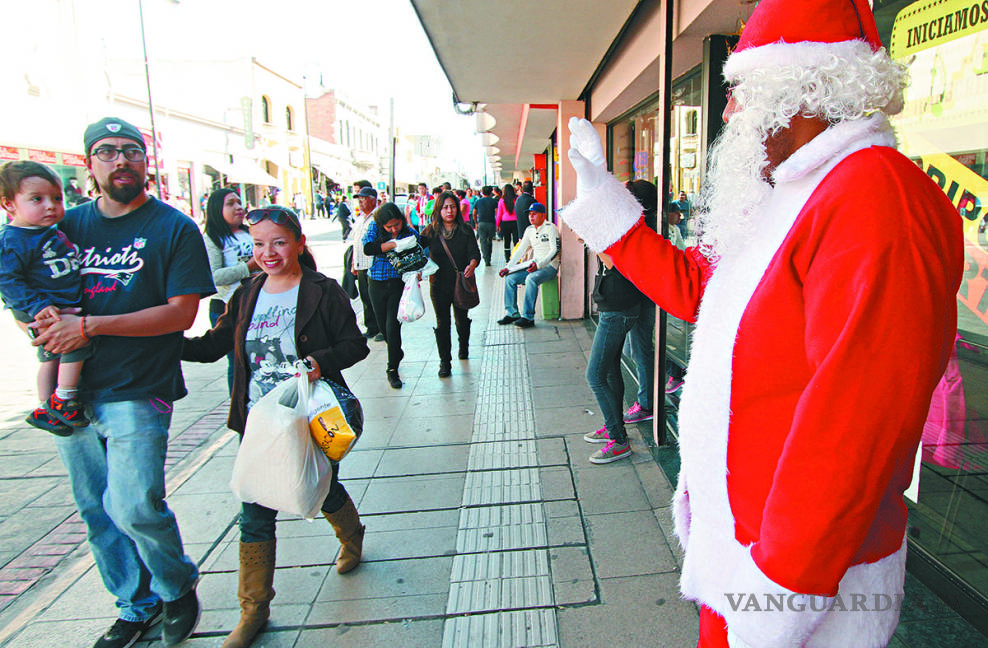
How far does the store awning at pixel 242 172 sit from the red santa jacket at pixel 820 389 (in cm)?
3375

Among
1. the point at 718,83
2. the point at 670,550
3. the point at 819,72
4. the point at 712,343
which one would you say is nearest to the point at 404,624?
the point at 670,550

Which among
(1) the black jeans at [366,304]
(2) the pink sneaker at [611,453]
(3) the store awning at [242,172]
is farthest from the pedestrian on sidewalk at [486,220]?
(3) the store awning at [242,172]

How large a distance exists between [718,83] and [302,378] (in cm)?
307

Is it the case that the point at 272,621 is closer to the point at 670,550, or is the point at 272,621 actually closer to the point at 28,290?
the point at 28,290

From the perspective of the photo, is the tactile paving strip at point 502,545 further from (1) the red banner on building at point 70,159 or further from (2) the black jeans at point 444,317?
(1) the red banner on building at point 70,159

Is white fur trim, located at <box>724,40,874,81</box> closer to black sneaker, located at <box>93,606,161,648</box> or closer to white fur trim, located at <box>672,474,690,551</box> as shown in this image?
white fur trim, located at <box>672,474,690,551</box>

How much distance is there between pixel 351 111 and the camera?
60.2m

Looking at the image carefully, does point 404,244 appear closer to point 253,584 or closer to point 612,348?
point 612,348

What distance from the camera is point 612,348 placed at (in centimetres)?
393

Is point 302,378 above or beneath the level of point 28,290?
beneath

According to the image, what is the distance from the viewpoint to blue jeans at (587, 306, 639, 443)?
3895mm

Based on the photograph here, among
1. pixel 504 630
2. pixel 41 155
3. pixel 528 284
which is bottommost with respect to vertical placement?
pixel 504 630

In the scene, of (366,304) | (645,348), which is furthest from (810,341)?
(366,304)

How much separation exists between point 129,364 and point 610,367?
270cm
